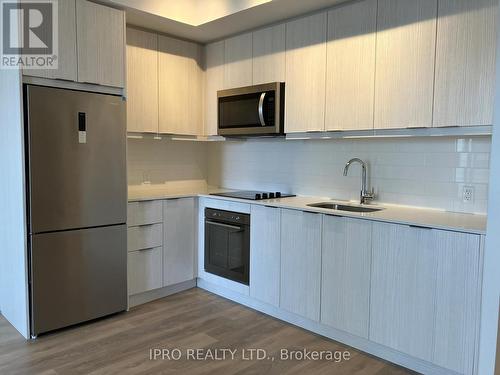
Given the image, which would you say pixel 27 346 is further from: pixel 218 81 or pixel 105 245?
pixel 218 81

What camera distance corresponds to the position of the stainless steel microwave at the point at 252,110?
3371 mm

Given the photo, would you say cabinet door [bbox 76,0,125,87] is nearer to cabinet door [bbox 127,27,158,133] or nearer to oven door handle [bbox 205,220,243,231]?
cabinet door [bbox 127,27,158,133]

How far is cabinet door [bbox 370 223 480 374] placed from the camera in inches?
86.0

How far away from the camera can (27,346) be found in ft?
8.86

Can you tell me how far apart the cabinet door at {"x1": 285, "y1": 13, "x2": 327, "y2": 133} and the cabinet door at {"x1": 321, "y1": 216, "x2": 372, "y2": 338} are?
0.88 m

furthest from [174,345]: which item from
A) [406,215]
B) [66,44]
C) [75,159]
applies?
[66,44]

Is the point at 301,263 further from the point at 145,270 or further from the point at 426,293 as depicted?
the point at 145,270

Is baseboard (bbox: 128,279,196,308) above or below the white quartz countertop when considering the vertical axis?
below

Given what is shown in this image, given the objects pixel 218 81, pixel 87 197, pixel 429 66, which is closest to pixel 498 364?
pixel 429 66

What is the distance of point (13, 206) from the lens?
2836 millimetres

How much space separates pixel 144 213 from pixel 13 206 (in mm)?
971

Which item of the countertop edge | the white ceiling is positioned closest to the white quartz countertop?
the countertop edge

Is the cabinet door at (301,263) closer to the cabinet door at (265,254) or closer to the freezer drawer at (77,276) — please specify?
the cabinet door at (265,254)

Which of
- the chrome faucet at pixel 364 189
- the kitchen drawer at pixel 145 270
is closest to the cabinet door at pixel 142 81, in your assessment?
the kitchen drawer at pixel 145 270
